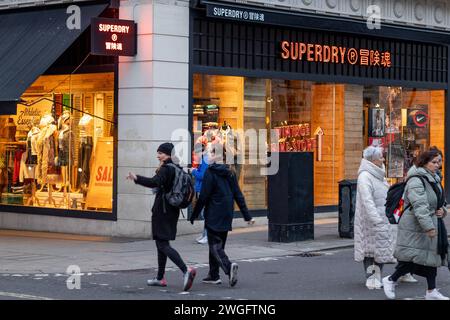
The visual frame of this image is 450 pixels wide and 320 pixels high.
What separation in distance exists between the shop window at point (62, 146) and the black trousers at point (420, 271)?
9.05 m

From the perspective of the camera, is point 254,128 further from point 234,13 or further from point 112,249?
point 112,249

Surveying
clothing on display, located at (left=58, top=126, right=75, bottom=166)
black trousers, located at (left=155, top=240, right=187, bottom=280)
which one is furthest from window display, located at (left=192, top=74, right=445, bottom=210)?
black trousers, located at (left=155, top=240, right=187, bottom=280)

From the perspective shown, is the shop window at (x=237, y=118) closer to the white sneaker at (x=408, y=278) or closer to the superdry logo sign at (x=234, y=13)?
the superdry logo sign at (x=234, y=13)

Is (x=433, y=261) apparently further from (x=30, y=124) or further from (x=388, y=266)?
(x=30, y=124)

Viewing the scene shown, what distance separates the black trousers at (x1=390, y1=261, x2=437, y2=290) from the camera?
455 inches

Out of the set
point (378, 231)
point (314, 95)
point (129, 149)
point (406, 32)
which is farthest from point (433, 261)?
point (406, 32)

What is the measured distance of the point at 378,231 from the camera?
1270 cm

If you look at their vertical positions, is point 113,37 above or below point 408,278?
above

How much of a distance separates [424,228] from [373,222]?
1318mm

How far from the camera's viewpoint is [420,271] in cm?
1163

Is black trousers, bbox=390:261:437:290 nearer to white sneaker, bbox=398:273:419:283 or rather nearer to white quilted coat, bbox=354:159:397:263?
white quilted coat, bbox=354:159:397:263

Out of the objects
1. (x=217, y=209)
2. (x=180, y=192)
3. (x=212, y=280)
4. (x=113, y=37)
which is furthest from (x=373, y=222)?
(x=113, y=37)

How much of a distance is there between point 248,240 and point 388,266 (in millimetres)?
4244

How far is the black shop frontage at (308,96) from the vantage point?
65.6 feet
